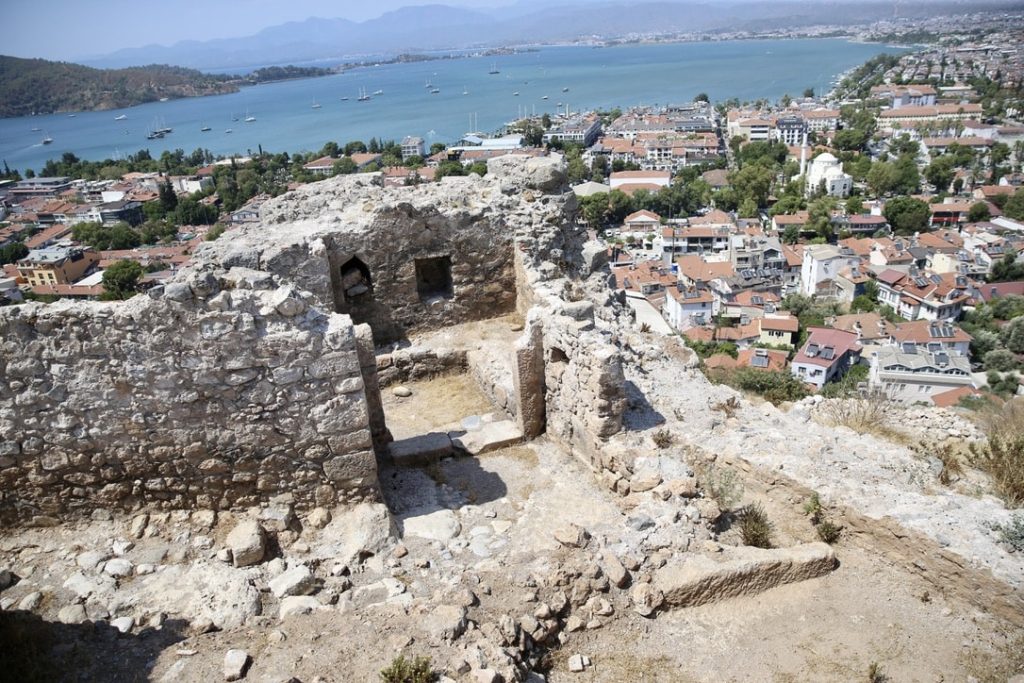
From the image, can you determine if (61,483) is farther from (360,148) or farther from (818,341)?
(360,148)

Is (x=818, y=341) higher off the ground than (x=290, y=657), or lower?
lower

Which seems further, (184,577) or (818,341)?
(818,341)

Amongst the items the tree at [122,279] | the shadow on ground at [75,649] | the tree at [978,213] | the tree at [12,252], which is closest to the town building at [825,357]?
the shadow on ground at [75,649]

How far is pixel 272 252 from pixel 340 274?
1004mm

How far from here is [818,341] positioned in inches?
1385

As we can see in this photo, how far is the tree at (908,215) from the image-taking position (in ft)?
197

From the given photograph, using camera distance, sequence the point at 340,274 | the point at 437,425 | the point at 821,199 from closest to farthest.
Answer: the point at 437,425 < the point at 340,274 < the point at 821,199

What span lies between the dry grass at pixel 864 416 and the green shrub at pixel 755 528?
2.02 metres

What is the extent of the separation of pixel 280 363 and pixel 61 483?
5.52ft

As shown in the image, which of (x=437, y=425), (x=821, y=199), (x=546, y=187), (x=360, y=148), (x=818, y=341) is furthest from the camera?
(x=360, y=148)

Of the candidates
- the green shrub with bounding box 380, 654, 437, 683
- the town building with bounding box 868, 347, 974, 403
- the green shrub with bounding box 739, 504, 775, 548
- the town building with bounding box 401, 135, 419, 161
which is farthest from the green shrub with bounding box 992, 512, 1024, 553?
the town building with bounding box 401, 135, 419, 161

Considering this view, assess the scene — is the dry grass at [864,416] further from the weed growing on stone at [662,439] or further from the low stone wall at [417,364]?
the low stone wall at [417,364]

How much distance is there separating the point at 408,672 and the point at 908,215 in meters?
68.1

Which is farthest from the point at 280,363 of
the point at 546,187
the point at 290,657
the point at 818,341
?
the point at 818,341
